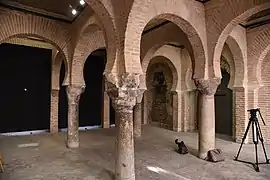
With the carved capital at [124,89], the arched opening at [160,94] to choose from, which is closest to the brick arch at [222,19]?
the carved capital at [124,89]

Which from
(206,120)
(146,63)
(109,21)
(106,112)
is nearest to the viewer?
(109,21)

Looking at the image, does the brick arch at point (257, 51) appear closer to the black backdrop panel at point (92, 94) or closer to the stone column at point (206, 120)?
the stone column at point (206, 120)

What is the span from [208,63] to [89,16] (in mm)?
3684

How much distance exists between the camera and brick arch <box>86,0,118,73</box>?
174 inches

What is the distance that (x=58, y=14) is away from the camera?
6977mm

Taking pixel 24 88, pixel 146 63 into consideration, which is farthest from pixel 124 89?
pixel 24 88

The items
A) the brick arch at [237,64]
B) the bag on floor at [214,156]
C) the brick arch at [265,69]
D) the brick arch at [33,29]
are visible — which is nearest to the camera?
the bag on floor at [214,156]

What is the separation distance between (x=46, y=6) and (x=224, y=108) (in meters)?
9.06

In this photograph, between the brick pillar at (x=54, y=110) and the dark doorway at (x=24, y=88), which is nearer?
the dark doorway at (x=24, y=88)

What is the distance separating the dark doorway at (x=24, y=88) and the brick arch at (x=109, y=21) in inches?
306

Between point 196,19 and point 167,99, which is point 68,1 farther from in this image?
point 167,99

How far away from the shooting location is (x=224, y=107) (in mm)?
10719

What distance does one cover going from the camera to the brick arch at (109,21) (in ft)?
14.5

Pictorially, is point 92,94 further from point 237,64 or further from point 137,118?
point 237,64
